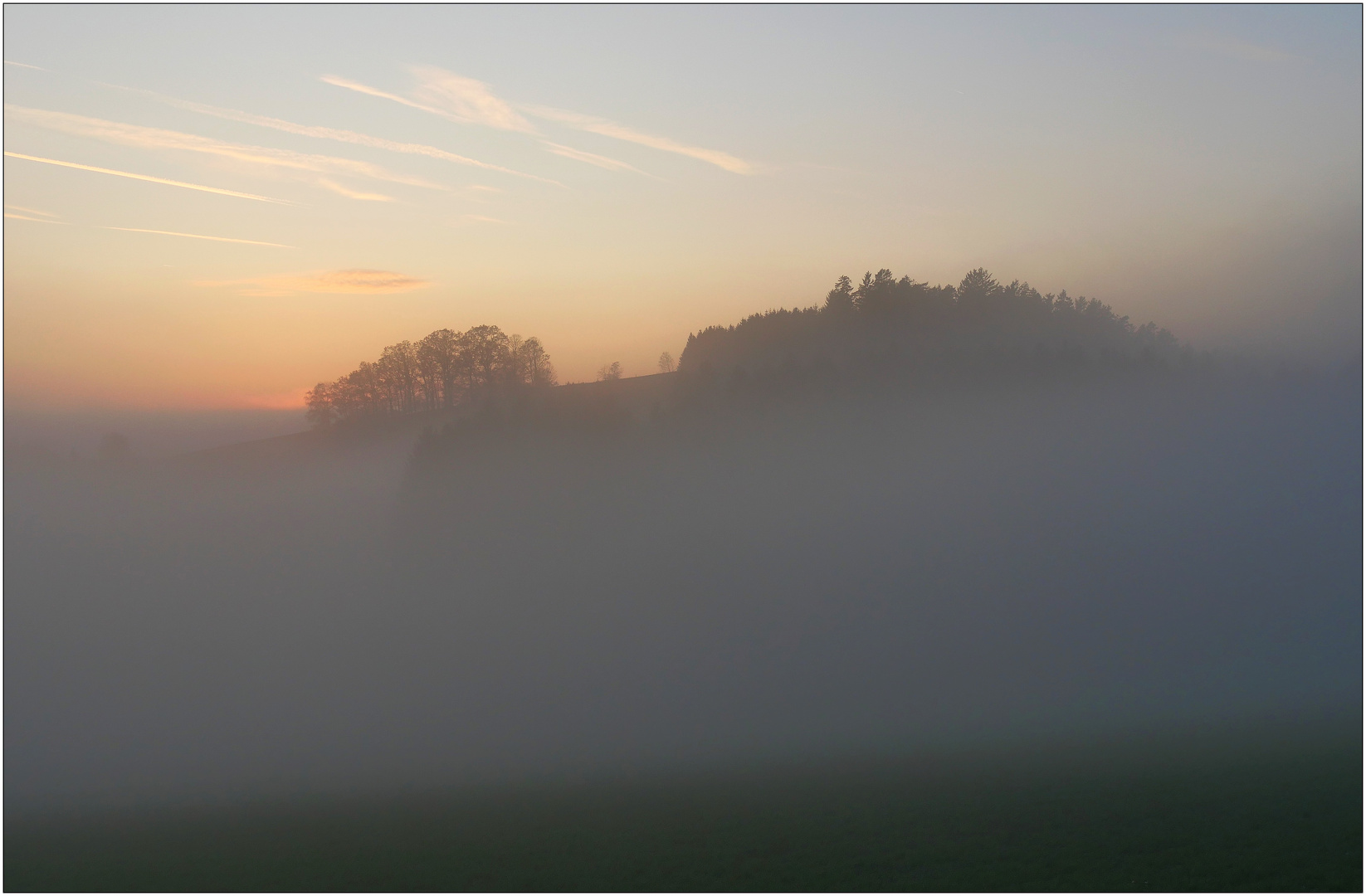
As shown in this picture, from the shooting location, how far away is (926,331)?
86250 millimetres

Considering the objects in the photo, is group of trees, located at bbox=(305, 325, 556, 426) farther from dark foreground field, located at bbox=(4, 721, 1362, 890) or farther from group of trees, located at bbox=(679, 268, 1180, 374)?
dark foreground field, located at bbox=(4, 721, 1362, 890)

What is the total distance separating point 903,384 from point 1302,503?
38951mm

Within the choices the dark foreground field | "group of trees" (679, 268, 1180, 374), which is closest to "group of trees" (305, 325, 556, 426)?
"group of trees" (679, 268, 1180, 374)

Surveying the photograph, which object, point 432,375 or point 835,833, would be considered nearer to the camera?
point 835,833

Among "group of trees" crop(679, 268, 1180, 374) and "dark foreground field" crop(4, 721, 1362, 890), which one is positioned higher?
"group of trees" crop(679, 268, 1180, 374)

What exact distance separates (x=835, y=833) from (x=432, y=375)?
190 feet

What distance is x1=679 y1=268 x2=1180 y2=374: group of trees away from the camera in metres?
85.0

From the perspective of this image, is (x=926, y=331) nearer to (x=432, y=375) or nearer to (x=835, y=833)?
(x=432, y=375)

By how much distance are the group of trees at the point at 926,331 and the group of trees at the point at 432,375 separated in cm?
1922

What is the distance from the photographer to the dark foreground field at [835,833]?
852 inches

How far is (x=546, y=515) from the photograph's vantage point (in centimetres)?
7550

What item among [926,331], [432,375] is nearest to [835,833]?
[432,375]

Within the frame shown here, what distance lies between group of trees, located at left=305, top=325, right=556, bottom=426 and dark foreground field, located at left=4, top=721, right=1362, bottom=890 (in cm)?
4115

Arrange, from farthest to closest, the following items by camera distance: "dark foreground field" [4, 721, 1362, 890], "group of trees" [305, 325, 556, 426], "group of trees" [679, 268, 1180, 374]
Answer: "group of trees" [679, 268, 1180, 374] → "group of trees" [305, 325, 556, 426] → "dark foreground field" [4, 721, 1362, 890]
